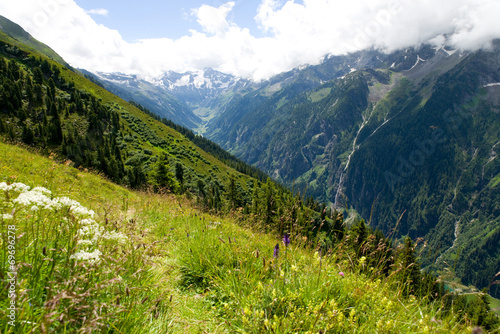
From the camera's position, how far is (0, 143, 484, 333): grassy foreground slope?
7.59 feet

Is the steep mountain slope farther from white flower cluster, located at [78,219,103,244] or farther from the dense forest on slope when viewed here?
white flower cluster, located at [78,219,103,244]

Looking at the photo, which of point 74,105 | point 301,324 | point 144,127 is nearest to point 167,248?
point 301,324

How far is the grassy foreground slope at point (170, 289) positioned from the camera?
2.31 metres

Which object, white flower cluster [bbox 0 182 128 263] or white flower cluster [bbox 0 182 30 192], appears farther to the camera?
white flower cluster [bbox 0 182 30 192]

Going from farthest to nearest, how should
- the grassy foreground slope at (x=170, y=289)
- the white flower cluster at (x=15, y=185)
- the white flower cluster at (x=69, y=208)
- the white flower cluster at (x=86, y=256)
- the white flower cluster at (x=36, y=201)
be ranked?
the white flower cluster at (x=15, y=185), the white flower cluster at (x=36, y=201), the white flower cluster at (x=69, y=208), the white flower cluster at (x=86, y=256), the grassy foreground slope at (x=170, y=289)

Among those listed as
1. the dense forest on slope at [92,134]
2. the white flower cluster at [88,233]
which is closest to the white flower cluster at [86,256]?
the white flower cluster at [88,233]

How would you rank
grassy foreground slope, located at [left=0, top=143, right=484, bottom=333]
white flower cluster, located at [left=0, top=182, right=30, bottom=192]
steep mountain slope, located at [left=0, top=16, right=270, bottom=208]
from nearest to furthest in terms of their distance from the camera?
1. grassy foreground slope, located at [left=0, top=143, right=484, bottom=333]
2. white flower cluster, located at [left=0, top=182, right=30, bottom=192]
3. steep mountain slope, located at [left=0, top=16, right=270, bottom=208]

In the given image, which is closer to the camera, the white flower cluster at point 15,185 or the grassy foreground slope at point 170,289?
the grassy foreground slope at point 170,289

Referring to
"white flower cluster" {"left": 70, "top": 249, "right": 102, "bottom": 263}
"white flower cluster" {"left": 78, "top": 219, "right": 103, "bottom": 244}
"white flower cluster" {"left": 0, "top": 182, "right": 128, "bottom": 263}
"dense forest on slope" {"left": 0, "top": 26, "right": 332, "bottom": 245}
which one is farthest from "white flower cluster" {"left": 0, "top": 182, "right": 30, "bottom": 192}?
"dense forest on slope" {"left": 0, "top": 26, "right": 332, "bottom": 245}

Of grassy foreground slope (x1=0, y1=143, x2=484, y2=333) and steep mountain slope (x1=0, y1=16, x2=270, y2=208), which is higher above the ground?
grassy foreground slope (x1=0, y1=143, x2=484, y2=333)

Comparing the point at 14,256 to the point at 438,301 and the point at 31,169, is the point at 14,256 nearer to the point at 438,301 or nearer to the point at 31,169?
the point at 438,301

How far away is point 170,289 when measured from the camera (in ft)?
13.7

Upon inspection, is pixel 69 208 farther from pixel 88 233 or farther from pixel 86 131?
pixel 86 131

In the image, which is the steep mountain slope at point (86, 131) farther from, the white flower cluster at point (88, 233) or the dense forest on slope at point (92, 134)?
the white flower cluster at point (88, 233)
